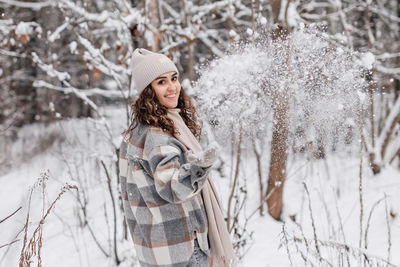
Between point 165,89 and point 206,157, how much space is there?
1.58 ft

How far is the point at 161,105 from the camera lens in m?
1.34

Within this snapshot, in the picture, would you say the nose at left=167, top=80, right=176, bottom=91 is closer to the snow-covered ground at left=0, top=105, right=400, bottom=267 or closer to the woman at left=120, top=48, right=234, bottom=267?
the woman at left=120, top=48, right=234, bottom=267

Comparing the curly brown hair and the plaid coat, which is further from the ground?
the curly brown hair

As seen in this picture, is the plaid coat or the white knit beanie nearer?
the plaid coat

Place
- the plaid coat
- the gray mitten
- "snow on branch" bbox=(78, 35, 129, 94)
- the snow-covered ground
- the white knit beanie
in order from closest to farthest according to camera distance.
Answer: the gray mitten
the plaid coat
the white knit beanie
the snow-covered ground
"snow on branch" bbox=(78, 35, 129, 94)

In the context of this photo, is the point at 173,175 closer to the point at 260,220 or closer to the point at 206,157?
the point at 206,157

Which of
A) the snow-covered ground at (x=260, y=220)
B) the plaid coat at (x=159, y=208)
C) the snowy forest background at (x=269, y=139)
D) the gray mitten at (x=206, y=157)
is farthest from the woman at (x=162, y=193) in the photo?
the snow-covered ground at (x=260, y=220)

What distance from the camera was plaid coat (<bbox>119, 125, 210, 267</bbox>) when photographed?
1.17 m

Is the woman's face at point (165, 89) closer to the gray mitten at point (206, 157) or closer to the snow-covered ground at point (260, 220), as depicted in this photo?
the gray mitten at point (206, 157)

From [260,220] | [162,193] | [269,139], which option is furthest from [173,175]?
[260,220]

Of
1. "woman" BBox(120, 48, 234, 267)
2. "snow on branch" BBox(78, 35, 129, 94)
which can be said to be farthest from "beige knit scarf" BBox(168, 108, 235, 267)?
"snow on branch" BBox(78, 35, 129, 94)

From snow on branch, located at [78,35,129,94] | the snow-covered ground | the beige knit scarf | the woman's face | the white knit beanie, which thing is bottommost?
the snow-covered ground

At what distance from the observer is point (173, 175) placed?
3.59 ft

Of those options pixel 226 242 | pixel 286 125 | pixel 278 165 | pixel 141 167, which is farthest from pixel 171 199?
pixel 278 165
